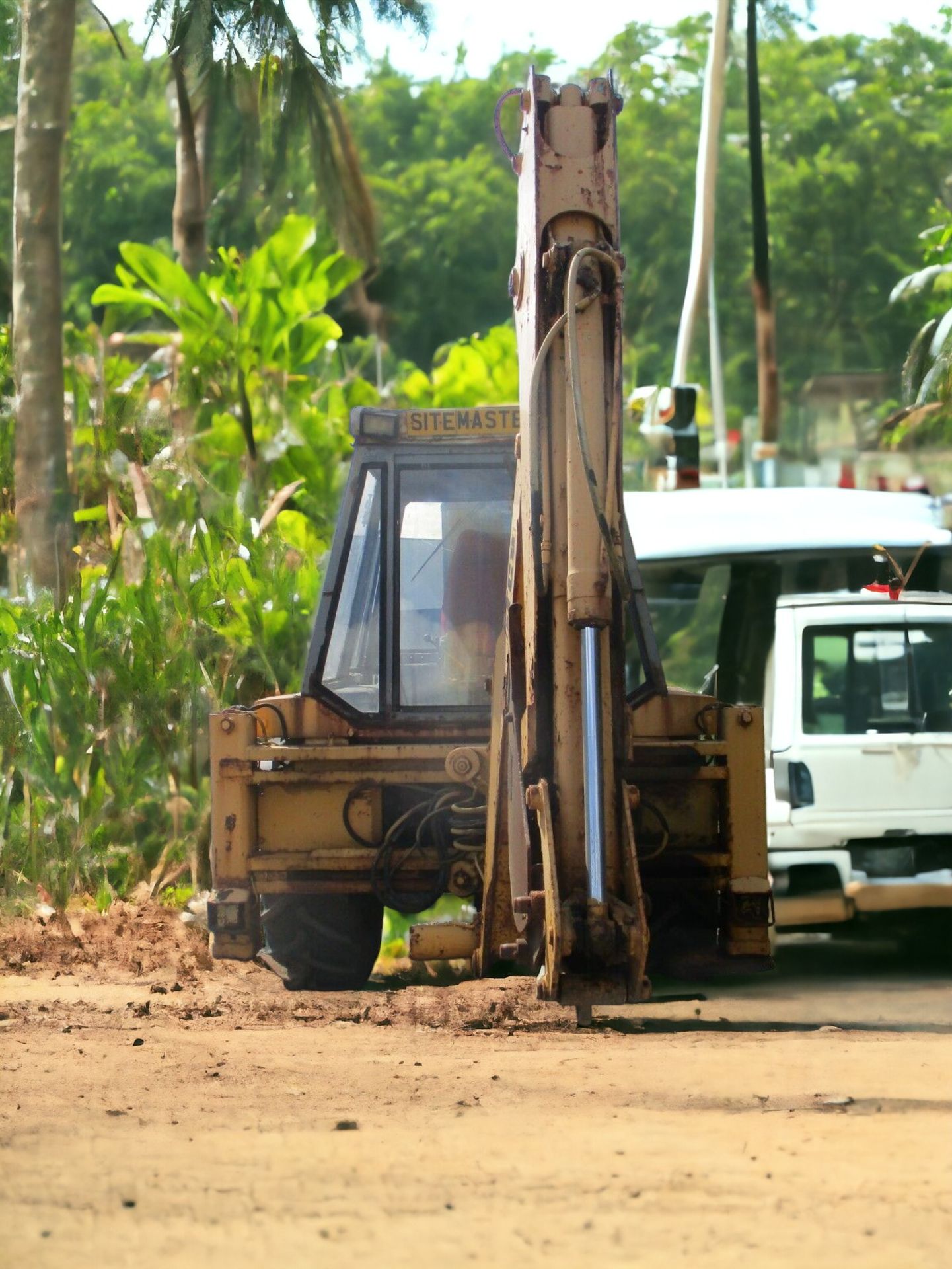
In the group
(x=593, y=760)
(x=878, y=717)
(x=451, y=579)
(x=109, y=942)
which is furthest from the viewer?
(x=109, y=942)

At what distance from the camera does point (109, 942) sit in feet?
33.0

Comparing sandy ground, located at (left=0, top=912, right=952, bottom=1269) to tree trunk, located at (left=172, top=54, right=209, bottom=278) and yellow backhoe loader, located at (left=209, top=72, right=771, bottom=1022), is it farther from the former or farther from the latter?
tree trunk, located at (left=172, top=54, right=209, bottom=278)

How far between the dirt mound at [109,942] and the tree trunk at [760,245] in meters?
19.2

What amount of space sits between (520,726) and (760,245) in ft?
74.6

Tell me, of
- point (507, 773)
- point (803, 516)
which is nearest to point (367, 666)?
point (507, 773)

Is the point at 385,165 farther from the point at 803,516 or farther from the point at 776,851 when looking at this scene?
the point at 776,851

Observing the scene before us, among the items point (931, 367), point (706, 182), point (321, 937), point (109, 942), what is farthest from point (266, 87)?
point (321, 937)

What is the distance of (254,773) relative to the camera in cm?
754

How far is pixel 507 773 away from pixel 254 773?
3.83ft

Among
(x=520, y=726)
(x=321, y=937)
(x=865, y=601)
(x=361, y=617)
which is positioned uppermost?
(x=865, y=601)

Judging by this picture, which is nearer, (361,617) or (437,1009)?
(437,1009)

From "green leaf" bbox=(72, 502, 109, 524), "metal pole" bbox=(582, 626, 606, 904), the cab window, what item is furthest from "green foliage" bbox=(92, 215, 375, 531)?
"metal pole" bbox=(582, 626, 606, 904)

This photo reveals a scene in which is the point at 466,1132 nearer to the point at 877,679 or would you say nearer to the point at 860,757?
the point at 860,757

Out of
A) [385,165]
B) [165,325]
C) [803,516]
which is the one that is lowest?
[803,516]
